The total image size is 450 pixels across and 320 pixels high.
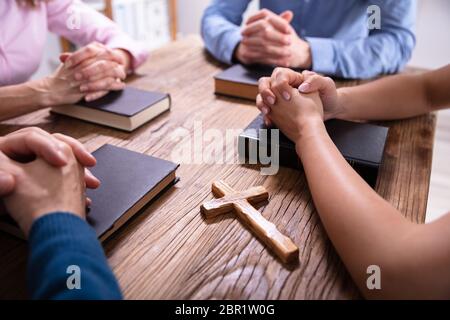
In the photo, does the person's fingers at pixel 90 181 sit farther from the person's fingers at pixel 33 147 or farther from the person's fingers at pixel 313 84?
the person's fingers at pixel 313 84

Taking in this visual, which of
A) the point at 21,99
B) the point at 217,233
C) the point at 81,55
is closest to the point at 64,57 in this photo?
the point at 81,55

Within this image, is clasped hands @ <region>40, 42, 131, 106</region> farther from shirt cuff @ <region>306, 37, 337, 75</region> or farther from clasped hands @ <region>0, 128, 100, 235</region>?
shirt cuff @ <region>306, 37, 337, 75</region>

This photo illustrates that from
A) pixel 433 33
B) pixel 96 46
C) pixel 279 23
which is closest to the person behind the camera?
pixel 96 46

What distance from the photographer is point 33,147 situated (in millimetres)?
518

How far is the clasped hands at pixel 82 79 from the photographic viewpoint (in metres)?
0.88

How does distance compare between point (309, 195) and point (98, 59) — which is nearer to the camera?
point (309, 195)

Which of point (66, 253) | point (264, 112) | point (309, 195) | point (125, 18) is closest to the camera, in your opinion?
point (66, 253)

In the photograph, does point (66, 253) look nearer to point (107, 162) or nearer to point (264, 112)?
point (107, 162)

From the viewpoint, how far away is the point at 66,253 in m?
0.41

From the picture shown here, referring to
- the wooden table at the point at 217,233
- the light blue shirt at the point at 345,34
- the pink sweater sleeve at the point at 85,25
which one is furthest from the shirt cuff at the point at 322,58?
the pink sweater sleeve at the point at 85,25

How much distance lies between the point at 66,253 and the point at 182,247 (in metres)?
0.16

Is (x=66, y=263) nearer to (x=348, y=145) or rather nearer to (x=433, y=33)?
(x=348, y=145)

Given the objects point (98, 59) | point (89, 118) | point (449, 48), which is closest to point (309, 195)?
point (89, 118)

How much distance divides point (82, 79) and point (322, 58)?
2.32 ft
